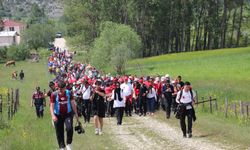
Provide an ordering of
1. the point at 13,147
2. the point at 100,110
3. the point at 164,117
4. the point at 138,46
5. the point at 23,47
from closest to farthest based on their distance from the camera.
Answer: the point at 13,147, the point at 100,110, the point at 164,117, the point at 138,46, the point at 23,47

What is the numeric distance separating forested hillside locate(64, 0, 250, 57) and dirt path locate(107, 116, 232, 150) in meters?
64.2

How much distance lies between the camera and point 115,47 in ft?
201

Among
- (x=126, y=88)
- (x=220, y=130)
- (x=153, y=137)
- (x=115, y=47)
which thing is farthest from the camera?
(x=115, y=47)

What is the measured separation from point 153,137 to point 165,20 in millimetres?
75952

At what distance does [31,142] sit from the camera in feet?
56.8

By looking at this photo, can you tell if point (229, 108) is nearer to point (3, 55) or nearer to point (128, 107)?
point (128, 107)

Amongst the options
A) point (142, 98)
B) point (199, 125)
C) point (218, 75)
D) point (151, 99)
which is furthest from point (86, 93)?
point (218, 75)

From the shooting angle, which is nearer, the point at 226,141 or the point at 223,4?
the point at 226,141

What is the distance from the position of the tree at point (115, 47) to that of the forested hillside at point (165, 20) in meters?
20.7

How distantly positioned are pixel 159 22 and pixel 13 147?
78294mm

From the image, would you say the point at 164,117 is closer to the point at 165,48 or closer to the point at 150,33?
the point at 150,33

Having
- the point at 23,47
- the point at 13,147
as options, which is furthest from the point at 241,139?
the point at 23,47

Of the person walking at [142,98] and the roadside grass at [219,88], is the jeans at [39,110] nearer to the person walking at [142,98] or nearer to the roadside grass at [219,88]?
the person walking at [142,98]

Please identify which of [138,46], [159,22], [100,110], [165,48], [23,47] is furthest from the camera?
[23,47]
